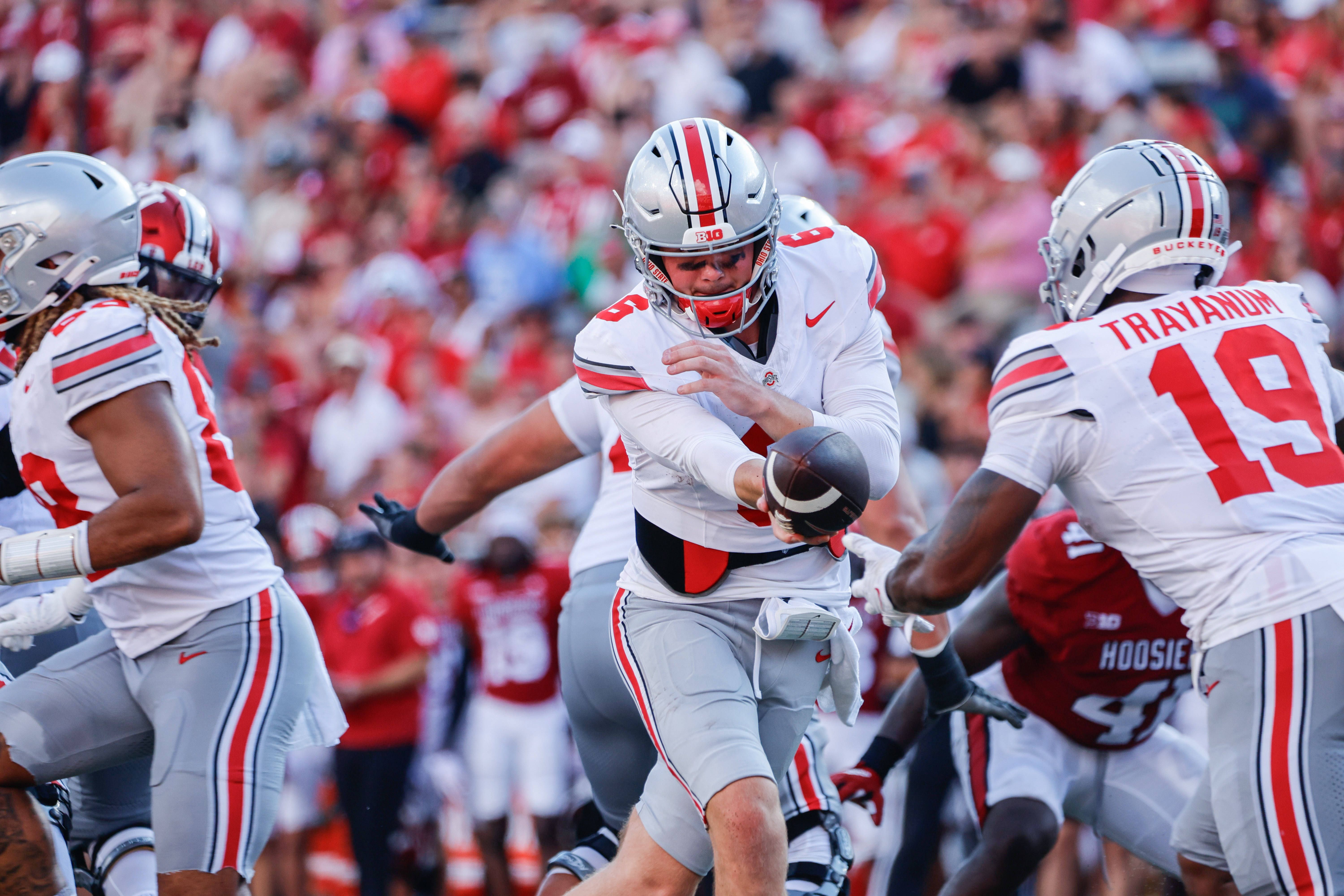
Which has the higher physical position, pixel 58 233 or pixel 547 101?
pixel 58 233

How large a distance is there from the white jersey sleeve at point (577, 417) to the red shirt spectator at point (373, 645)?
10.8ft

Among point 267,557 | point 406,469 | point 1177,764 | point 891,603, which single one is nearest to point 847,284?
point 891,603

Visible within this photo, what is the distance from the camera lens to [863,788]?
434cm

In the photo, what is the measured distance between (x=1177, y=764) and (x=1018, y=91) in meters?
5.96

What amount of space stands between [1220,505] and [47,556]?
2.78 metres

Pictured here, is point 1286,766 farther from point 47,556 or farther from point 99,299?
point 99,299

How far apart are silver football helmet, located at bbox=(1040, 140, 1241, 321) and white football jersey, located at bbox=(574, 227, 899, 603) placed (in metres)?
0.62

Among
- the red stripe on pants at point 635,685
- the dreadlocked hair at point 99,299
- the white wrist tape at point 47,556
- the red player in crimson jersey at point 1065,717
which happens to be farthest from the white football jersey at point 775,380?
the white wrist tape at point 47,556

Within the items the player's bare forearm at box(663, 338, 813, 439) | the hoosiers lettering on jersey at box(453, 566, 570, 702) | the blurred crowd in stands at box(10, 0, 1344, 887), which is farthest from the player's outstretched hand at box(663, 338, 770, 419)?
the hoosiers lettering on jersey at box(453, 566, 570, 702)

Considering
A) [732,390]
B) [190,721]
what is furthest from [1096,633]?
[190,721]

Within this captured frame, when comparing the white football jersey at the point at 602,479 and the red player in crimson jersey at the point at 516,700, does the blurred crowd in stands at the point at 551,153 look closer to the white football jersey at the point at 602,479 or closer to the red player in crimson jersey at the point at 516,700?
the red player in crimson jersey at the point at 516,700

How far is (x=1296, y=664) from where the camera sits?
128 inches

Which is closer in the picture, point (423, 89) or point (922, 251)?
point (922, 251)

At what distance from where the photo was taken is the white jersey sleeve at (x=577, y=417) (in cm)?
440
